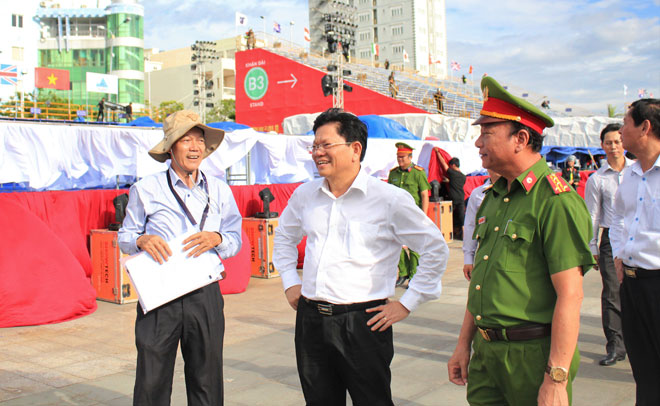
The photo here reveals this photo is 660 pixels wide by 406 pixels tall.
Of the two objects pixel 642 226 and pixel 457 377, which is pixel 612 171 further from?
pixel 457 377

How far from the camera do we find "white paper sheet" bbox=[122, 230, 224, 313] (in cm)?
309

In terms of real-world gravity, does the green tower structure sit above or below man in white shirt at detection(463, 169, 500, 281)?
above

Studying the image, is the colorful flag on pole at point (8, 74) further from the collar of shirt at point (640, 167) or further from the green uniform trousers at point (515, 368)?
the green uniform trousers at point (515, 368)

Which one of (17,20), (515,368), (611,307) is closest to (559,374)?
(515,368)

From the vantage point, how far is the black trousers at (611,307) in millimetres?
5246

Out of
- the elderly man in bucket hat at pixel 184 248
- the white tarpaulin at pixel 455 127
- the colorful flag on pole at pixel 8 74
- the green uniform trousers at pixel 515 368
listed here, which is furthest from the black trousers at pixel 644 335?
the colorful flag on pole at pixel 8 74

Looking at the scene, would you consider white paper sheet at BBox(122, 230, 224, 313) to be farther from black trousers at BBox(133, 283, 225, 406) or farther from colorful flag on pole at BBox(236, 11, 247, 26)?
colorful flag on pole at BBox(236, 11, 247, 26)

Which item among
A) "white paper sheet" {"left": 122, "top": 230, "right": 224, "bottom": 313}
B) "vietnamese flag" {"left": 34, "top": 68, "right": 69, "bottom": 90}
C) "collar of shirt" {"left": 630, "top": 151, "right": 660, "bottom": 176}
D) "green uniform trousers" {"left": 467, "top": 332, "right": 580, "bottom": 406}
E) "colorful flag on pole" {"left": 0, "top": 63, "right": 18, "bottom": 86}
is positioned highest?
"vietnamese flag" {"left": 34, "top": 68, "right": 69, "bottom": 90}

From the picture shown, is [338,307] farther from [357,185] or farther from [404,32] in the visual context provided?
[404,32]

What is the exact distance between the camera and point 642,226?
3.60 m

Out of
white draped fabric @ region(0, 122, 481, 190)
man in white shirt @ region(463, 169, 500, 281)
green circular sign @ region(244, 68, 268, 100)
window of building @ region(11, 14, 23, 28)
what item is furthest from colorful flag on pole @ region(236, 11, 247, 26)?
man in white shirt @ region(463, 169, 500, 281)

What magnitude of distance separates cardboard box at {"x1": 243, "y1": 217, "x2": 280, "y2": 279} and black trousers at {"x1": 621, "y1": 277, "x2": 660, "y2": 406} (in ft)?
21.9

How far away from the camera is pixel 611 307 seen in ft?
17.5

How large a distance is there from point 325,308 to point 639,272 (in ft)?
6.50
